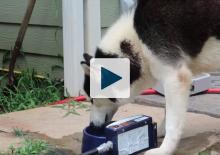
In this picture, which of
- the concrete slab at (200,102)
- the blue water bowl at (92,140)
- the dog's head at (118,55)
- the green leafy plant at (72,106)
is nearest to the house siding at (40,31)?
the green leafy plant at (72,106)

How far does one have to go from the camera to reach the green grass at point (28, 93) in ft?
17.6

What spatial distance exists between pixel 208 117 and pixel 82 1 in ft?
5.82

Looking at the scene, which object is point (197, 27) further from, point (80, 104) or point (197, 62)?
point (80, 104)

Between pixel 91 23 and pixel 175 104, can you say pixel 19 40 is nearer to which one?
pixel 91 23

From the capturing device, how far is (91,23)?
5484mm

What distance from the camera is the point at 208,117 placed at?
15.1 ft

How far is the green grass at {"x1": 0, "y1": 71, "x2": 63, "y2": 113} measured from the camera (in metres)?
5.37

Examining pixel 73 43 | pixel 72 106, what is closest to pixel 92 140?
pixel 72 106
